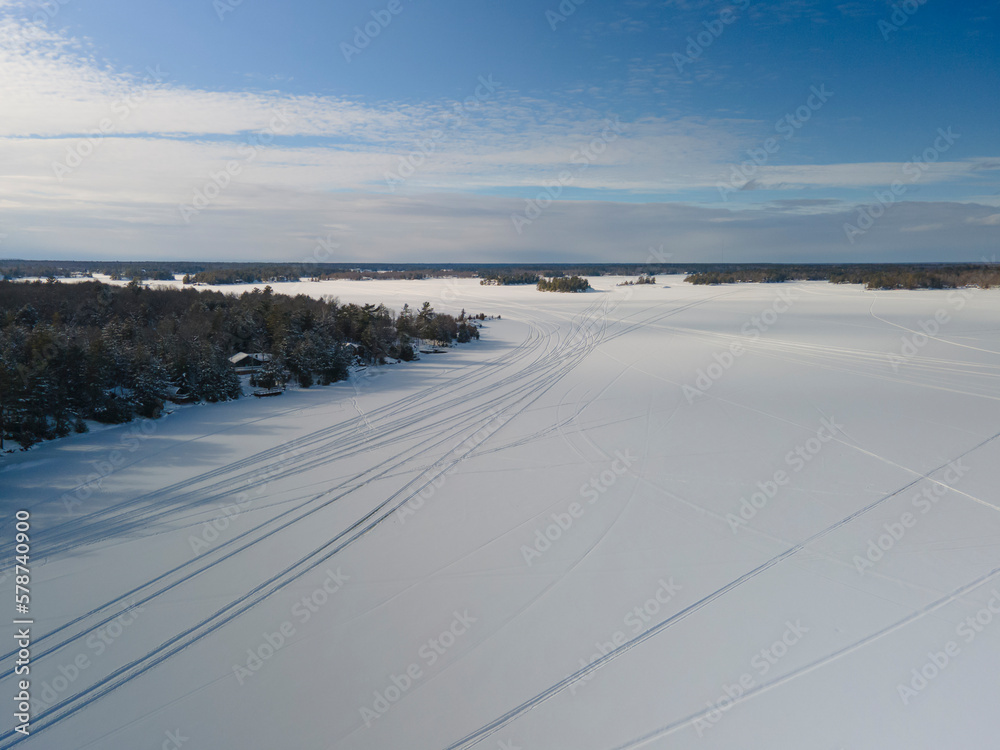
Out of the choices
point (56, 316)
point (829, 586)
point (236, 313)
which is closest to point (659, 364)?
point (829, 586)

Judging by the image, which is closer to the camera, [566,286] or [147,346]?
[147,346]

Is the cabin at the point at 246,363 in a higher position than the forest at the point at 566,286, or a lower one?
lower

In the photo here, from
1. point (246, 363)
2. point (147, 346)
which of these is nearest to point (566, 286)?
point (246, 363)

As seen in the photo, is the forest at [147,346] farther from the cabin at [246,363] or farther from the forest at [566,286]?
the forest at [566,286]

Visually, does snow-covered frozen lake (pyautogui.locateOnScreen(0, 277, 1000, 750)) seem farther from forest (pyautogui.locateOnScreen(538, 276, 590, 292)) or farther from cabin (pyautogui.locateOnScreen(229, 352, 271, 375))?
forest (pyautogui.locateOnScreen(538, 276, 590, 292))

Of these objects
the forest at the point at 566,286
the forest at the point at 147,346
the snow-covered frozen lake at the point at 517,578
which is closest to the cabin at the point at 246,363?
the forest at the point at 147,346

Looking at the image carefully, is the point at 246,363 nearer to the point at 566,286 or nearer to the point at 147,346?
the point at 147,346

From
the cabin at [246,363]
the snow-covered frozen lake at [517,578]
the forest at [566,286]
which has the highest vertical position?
the forest at [566,286]
